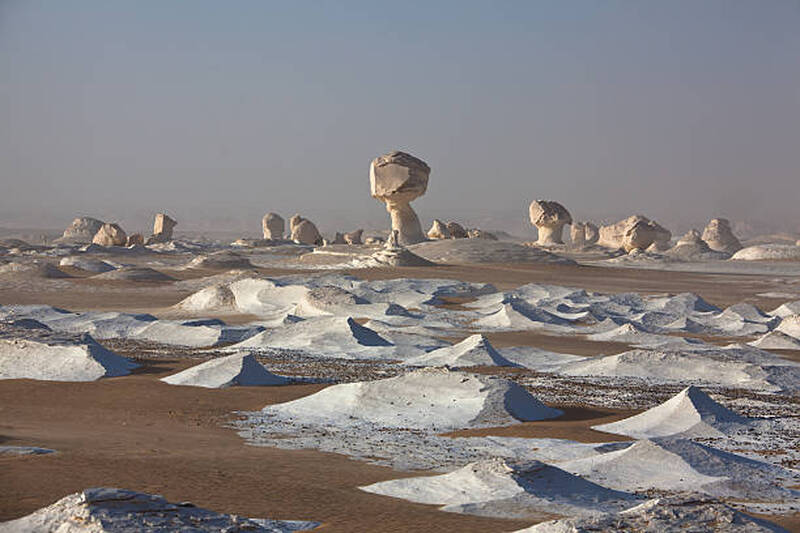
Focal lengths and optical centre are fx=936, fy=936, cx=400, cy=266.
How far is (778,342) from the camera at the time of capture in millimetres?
18531

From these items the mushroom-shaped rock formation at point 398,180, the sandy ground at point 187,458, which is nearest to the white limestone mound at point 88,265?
the mushroom-shaped rock formation at point 398,180

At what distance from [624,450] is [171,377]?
713cm

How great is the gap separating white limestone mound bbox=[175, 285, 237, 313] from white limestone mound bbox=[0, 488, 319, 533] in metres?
19.9

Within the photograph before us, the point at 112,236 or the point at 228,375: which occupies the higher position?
the point at 228,375

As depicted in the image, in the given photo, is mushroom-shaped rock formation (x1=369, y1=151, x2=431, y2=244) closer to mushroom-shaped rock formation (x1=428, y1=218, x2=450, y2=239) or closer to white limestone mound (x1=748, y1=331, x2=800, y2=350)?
mushroom-shaped rock formation (x1=428, y1=218, x2=450, y2=239)

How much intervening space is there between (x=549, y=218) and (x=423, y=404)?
179 feet

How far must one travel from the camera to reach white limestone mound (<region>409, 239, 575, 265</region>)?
4084 centimetres

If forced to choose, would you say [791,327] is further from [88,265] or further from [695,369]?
[88,265]

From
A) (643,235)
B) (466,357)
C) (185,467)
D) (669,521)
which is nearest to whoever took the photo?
(669,521)

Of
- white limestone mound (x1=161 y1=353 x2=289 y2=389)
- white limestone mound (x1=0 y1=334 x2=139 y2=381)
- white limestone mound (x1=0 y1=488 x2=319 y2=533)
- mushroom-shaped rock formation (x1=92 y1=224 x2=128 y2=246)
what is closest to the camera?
white limestone mound (x1=0 y1=488 x2=319 y2=533)

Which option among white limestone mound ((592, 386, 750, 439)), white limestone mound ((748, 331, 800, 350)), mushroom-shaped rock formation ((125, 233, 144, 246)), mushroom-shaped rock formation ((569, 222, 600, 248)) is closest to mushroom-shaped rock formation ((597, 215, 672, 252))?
mushroom-shaped rock formation ((569, 222, 600, 248))

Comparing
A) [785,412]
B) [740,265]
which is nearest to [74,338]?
[785,412]

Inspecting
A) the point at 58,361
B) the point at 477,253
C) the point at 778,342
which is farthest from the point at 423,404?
the point at 477,253

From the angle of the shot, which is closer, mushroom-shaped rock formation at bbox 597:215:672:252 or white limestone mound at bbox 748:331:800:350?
white limestone mound at bbox 748:331:800:350
